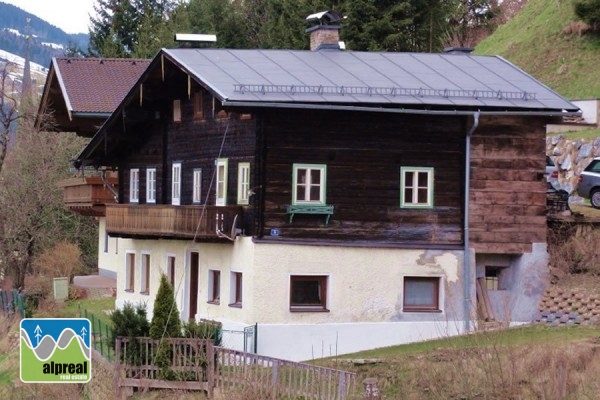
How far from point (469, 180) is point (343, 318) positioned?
4.43 metres

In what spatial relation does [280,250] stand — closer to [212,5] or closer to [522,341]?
[522,341]

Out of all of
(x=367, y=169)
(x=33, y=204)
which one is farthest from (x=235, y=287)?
(x=33, y=204)

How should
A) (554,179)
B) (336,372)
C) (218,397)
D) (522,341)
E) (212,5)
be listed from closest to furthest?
1. (336,372)
2. (218,397)
3. (522,341)
4. (554,179)
5. (212,5)

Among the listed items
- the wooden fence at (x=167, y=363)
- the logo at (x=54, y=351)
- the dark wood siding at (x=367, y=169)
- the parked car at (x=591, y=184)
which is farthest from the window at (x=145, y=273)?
the logo at (x=54, y=351)

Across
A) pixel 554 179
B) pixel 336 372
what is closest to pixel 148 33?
pixel 554 179

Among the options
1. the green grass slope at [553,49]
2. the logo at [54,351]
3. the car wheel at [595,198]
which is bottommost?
the logo at [54,351]

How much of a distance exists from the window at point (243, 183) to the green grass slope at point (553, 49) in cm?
2624

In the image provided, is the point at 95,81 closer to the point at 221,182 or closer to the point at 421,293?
the point at 221,182

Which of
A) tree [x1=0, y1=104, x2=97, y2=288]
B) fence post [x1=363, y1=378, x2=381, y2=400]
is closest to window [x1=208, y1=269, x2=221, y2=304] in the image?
fence post [x1=363, y1=378, x2=381, y2=400]

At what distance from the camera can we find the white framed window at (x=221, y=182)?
3197cm

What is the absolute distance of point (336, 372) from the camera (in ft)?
70.0

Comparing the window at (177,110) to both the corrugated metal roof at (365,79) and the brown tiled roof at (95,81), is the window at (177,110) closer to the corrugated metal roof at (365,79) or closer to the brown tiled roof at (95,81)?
the corrugated metal roof at (365,79)

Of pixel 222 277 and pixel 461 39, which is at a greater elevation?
pixel 461 39

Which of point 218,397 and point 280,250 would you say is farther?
point 280,250
